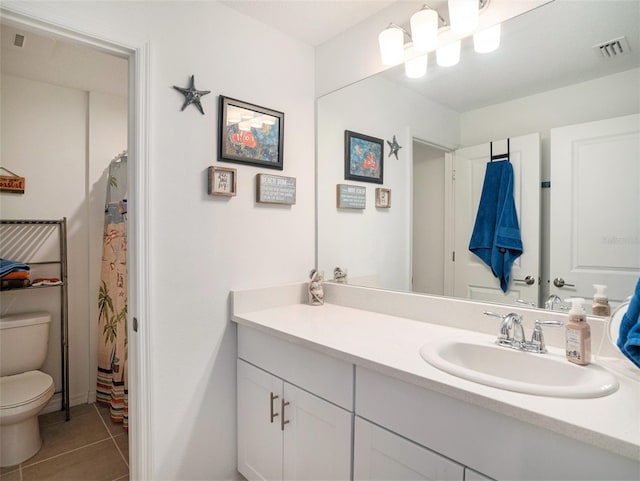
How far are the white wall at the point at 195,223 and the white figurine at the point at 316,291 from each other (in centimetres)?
19

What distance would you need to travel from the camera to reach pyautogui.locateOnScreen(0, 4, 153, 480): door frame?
1.42 meters

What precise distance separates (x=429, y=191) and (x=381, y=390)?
96 cm

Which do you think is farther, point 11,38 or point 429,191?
point 11,38

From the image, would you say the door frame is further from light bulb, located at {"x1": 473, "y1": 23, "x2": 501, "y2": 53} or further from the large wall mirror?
light bulb, located at {"x1": 473, "y1": 23, "x2": 501, "y2": 53}

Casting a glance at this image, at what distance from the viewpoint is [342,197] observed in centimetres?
200

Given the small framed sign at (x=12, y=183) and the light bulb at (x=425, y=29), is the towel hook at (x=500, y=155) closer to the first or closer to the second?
the light bulb at (x=425, y=29)

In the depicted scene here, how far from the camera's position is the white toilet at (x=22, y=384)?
72.4 inches

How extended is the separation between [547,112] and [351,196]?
98 centimetres

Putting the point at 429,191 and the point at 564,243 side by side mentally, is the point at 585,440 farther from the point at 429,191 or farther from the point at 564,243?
the point at 429,191

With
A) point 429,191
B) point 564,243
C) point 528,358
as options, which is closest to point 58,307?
point 429,191

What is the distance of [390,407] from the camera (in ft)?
3.49

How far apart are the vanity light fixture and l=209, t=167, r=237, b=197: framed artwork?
94 centimetres

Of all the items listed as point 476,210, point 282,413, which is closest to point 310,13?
point 476,210

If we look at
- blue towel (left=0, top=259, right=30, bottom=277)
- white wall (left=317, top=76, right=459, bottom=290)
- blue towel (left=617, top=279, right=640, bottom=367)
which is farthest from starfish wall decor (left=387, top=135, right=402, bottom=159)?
blue towel (left=0, top=259, right=30, bottom=277)
